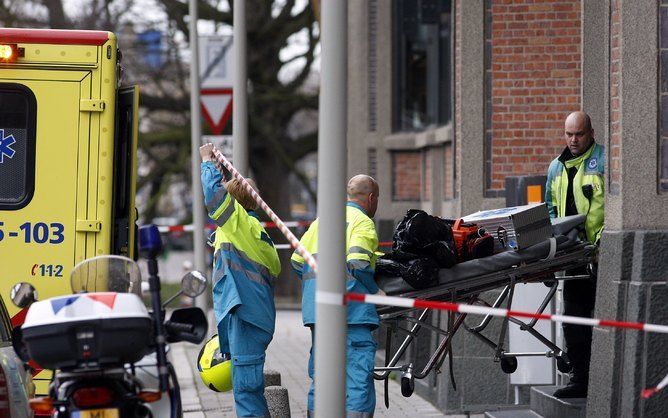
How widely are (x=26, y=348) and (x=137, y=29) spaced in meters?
21.8

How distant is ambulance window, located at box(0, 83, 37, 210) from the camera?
30.1 ft

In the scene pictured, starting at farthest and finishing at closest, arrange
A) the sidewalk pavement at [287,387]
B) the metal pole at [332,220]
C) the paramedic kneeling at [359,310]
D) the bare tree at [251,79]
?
the bare tree at [251,79]
the sidewalk pavement at [287,387]
the paramedic kneeling at [359,310]
the metal pole at [332,220]

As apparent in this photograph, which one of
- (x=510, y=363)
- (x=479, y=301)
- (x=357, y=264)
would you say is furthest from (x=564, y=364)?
(x=357, y=264)

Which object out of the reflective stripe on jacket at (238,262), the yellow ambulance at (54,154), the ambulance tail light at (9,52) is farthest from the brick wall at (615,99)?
the ambulance tail light at (9,52)

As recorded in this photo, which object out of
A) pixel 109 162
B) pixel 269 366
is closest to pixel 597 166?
pixel 109 162

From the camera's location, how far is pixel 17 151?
9188 mm

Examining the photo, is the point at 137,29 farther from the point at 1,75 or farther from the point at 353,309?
the point at 353,309

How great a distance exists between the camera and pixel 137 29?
27.3 m

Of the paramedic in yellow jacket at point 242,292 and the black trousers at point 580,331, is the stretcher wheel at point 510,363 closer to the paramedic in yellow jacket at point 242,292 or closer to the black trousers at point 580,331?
the black trousers at point 580,331

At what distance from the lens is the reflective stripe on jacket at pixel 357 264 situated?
25.7 feet

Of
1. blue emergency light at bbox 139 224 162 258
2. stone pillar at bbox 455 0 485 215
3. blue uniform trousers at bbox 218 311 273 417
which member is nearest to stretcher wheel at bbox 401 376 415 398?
blue uniform trousers at bbox 218 311 273 417

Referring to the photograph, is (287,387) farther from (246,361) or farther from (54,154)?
(246,361)

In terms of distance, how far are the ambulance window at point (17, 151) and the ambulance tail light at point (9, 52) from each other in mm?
209

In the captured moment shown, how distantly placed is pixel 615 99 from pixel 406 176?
9854 millimetres
